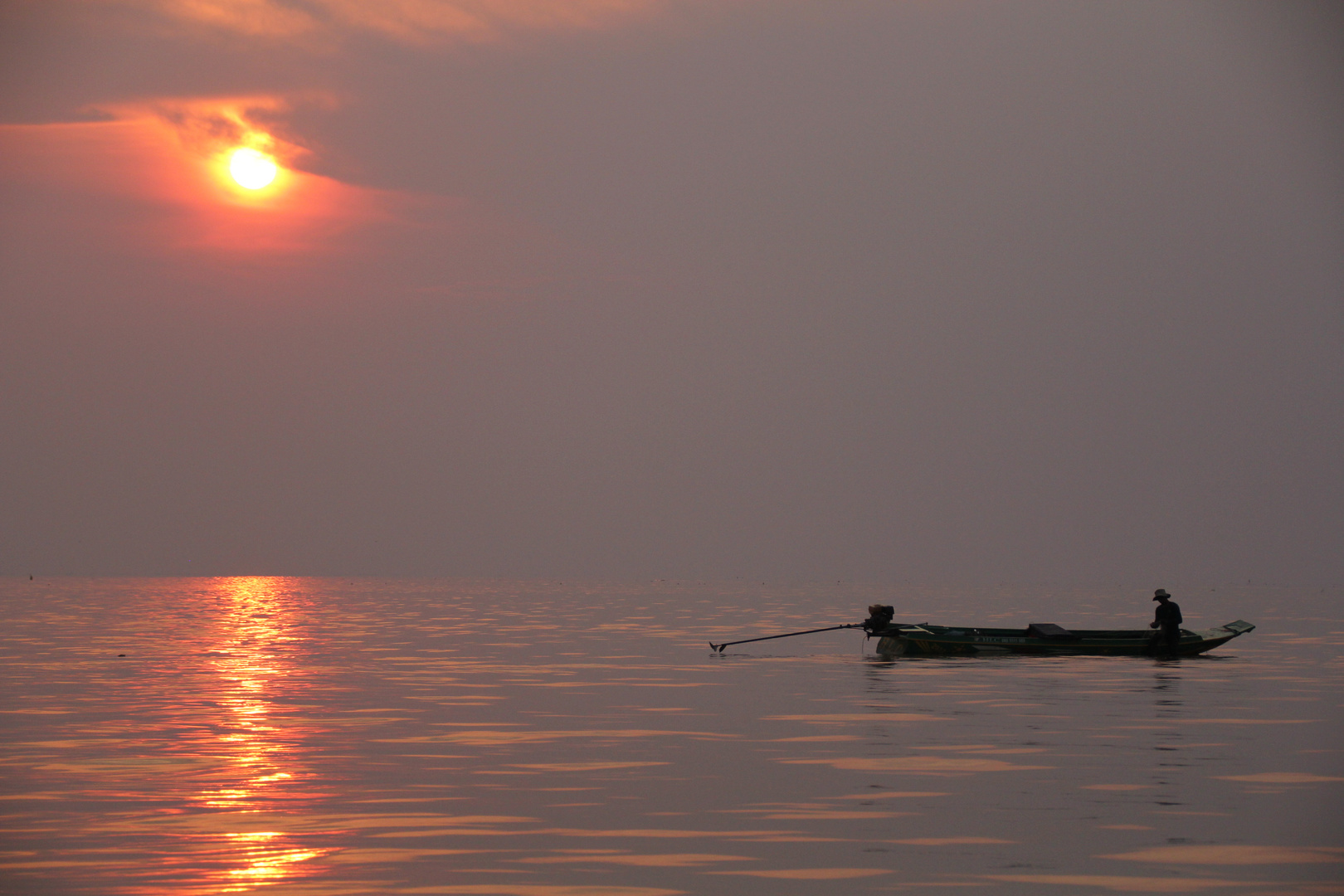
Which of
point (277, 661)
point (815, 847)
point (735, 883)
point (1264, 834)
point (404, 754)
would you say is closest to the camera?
point (735, 883)

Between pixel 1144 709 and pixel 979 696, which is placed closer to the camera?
pixel 1144 709

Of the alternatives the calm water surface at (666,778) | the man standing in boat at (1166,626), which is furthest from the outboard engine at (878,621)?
the man standing in boat at (1166,626)

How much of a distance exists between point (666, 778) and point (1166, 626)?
3308 cm

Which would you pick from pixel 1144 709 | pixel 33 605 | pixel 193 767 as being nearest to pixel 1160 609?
pixel 1144 709

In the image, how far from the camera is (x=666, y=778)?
2158cm

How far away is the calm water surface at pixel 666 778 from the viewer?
1517 centimetres

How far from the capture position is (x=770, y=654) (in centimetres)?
5438

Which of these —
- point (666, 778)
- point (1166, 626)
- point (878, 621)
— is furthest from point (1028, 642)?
point (666, 778)

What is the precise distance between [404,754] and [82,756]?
5129mm

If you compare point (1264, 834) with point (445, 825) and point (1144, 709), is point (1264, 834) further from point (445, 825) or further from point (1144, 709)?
point (1144, 709)

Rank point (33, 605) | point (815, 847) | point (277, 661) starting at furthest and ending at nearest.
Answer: point (33, 605) → point (277, 661) → point (815, 847)

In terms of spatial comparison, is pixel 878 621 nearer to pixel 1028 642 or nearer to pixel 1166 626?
pixel 1028 642

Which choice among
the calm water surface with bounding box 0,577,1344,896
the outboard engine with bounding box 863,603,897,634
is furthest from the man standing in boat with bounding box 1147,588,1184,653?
the outboard engine with bounding box 863,603,897,634

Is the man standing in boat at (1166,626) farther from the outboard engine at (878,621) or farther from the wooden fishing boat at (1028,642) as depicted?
the outboard engine at (878,621)
